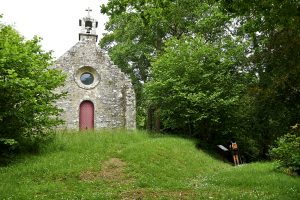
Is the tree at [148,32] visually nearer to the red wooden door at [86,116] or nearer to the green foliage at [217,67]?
the green foliage at [217,67]

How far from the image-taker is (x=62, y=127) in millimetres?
26469

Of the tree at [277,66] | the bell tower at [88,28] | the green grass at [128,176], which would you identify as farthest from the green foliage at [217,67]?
the green grass at [128,176]

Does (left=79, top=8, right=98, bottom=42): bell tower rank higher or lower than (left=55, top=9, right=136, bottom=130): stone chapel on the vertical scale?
higher

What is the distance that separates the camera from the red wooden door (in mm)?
27922

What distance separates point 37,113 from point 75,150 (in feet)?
8.66

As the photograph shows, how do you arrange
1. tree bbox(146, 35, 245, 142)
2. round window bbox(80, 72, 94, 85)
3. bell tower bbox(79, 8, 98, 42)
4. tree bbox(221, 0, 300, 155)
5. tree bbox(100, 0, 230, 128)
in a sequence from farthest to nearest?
tree bbox(100, 0, 230, 128) → bell tower bbox(79, 8, 98, 42) → round window bbox(80, 72, 94, 85) → tree bbox(146, 35, 245, 142) → tree bbox(221, 0, 300, 155)

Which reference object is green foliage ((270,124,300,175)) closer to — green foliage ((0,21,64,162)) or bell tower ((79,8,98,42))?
green foliage ((0,21,64,162))

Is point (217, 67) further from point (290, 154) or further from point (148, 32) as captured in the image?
point (290, 154)

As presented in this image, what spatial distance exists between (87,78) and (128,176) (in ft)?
52.1

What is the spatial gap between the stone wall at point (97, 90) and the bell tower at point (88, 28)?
2.14 ft

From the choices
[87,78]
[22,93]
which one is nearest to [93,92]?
[87,78]

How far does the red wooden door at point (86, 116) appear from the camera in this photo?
2792cm

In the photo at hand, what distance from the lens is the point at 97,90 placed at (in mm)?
28250

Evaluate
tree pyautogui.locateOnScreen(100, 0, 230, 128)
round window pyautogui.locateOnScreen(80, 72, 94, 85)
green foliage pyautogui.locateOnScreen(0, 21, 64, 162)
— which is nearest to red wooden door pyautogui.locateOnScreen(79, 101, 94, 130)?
round window pyautogui.locateOnScreen(80, 72, 94, 85)
